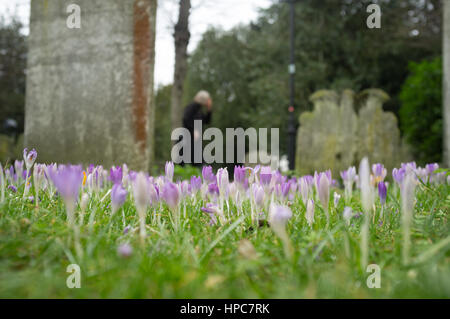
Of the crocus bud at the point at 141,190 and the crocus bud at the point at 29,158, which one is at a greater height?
the crocus bud at the point at 29,158

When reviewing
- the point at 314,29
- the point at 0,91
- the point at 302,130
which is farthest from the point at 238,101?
the point at 302,130

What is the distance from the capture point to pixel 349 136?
798cm

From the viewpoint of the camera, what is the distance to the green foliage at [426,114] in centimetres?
946

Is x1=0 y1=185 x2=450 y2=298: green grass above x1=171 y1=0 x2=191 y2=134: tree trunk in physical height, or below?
below

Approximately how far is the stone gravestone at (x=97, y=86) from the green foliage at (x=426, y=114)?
Result: 25.5 feet

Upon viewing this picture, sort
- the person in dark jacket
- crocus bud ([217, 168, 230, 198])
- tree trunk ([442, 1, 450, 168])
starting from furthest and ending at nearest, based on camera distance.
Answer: the person in dark jacket → tree trunk ([442, 1, 450, 168]) → crocus bud ([217, 168, 230, 198])

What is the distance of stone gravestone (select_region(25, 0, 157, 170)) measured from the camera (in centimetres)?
414

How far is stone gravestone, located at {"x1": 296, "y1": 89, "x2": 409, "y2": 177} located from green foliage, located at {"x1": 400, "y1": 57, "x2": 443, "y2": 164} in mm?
1892
